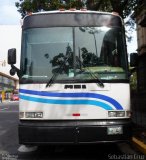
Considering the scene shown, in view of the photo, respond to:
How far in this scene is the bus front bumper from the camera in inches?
376

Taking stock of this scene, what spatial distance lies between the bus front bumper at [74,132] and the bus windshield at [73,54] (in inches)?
38.4

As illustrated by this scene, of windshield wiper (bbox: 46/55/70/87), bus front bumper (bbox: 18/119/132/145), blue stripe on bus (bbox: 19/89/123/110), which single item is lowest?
bus front bumper (bbox: 18/119/132/145)

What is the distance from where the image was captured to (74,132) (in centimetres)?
956

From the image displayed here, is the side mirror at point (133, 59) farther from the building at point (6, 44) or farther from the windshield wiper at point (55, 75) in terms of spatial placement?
the building at point (6, 44)

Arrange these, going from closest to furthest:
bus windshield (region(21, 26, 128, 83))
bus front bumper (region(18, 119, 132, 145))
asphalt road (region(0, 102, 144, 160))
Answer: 1. bus front bumper (region(18, 119, 132, 145))
2. bus windshield (region(21, 26, 128, 83))
3. asphalt road (region(0, 102, 144, 160))

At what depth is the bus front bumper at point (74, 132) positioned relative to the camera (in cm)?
955

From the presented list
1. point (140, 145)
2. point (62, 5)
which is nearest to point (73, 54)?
point (140, 145)

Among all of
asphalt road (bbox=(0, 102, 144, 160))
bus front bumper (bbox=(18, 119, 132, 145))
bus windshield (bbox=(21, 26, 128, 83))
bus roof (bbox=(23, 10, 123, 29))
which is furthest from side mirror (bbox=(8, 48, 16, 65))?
asphalt road (bbox=(0, 102, 144, 160))

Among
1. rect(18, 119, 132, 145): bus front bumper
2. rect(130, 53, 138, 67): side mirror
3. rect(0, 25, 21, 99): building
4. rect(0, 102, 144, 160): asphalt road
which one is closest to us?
rect(18, 119, 132, 145): bus front bumper

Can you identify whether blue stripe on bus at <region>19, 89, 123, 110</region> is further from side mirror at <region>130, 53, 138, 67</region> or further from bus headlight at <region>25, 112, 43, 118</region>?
side mirror at <region>130, 53, 138, 67</region>

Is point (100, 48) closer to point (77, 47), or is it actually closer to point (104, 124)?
point (77, 47)

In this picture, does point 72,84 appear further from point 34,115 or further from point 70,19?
Answer: point 70,19

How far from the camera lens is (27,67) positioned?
10.0m

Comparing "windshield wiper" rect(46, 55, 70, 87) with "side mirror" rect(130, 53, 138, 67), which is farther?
"side mirror" rect(130, 53, 138, 67)
